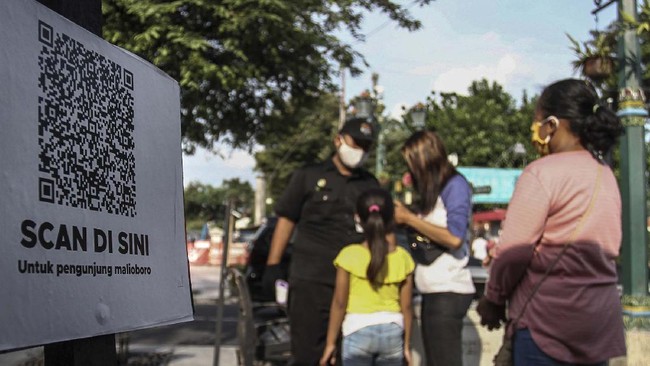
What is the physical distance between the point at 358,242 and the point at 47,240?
10.8 feet

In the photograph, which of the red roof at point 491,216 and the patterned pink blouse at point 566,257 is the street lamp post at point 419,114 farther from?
the red roof at point 491,216

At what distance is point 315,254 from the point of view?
426 centimetres

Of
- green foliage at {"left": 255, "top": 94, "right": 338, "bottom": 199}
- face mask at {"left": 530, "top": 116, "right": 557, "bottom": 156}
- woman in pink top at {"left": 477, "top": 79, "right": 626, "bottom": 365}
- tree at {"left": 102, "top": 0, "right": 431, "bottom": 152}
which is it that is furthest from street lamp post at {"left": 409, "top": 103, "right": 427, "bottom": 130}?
green foliage at {"left": 255, "top": 94, "right": 338, "bottom": 199}

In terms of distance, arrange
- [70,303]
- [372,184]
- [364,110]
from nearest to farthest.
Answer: [70,303] < [372,184] < [364,110]

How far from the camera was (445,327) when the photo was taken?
3.84 meters

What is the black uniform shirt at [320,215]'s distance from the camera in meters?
4.26

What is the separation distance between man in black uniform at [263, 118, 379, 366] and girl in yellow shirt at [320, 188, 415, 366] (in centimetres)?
19

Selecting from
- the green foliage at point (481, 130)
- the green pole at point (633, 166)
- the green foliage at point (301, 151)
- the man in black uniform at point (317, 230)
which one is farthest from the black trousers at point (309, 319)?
the green foliage at point (481, 130)

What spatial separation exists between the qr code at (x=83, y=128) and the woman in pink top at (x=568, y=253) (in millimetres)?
1554

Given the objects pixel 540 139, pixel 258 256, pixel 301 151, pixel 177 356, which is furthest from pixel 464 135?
pixel 540 139

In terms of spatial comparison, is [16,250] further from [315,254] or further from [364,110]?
[364,110]

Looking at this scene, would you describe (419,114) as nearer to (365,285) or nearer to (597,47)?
A: (597,47)

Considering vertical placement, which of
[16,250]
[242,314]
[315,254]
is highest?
[16,250]

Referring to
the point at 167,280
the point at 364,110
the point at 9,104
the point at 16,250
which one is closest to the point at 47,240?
the point at 16,250
